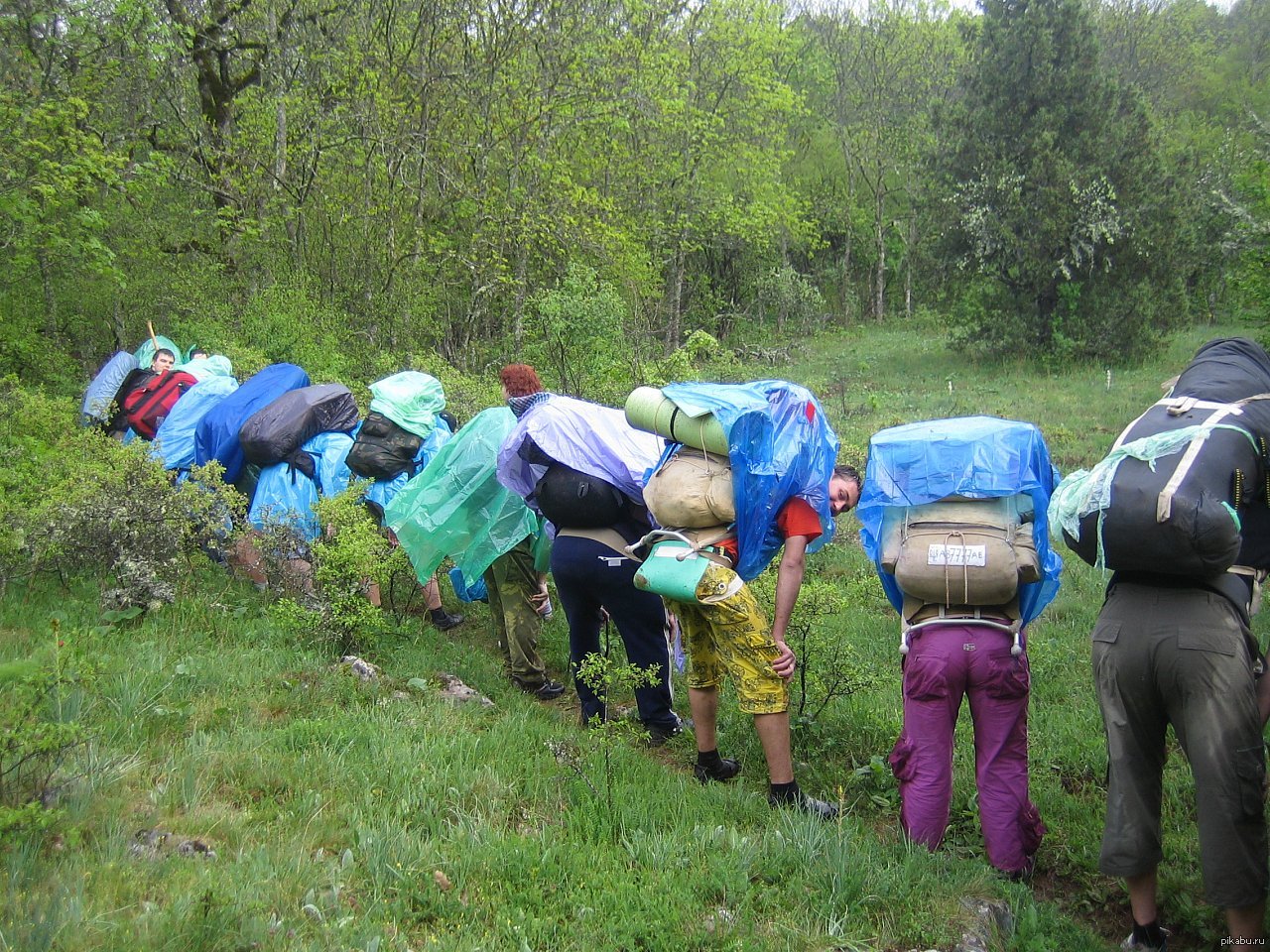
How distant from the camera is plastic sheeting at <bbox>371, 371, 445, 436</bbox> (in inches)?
254

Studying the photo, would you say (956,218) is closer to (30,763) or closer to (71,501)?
(71,501)

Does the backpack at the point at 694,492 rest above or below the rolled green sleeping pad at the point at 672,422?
below

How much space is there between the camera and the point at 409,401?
6500 mm

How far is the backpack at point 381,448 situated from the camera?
6.52 m

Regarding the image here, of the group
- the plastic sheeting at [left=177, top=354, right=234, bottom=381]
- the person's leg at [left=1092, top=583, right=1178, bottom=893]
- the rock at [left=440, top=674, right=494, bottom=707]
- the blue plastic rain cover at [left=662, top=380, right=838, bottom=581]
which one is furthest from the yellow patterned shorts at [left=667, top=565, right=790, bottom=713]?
the plastic sheeting at [left=177, top=354, right=234, bottom=381]

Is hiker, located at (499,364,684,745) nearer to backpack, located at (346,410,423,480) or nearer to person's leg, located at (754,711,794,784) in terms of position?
person's leg, located at (754,711,794,784)

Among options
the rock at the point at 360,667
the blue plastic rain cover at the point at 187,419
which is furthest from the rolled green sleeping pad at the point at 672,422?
the blue plastic rain cover at the point at 187,419

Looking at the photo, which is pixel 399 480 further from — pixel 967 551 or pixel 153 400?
pixel 967 551

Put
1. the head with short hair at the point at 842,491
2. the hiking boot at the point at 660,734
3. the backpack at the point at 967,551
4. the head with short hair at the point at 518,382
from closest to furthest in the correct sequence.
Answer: the backpack at the point at 967,551 < the head with short hair at the point at 842,491 < the hiking boot at the point at 660,734 < the head with short hair at the point at 518,382

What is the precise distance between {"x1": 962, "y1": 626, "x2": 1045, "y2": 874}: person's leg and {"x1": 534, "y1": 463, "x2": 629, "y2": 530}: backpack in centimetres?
179

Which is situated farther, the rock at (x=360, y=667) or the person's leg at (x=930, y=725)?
the rock at (x=360, y=667)

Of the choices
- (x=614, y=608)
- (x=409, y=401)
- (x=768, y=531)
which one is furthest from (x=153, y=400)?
(x=768, y=531)

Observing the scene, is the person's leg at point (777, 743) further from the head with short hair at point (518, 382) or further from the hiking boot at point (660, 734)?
the head with short hair at point (518, 382)

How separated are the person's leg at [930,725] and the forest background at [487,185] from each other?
7493 mm
